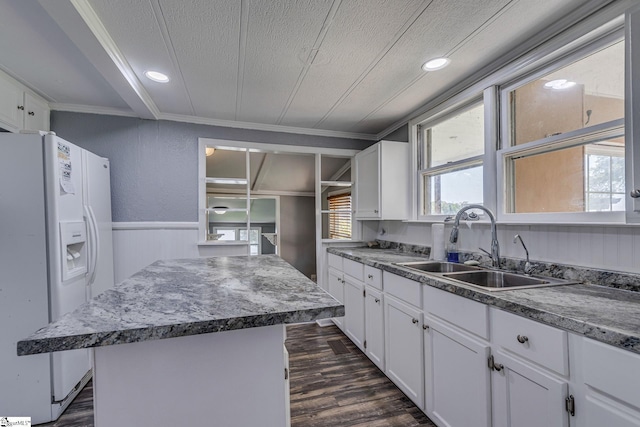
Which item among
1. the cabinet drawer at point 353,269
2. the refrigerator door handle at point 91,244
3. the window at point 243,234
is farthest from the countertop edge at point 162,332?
the window at point 243,234

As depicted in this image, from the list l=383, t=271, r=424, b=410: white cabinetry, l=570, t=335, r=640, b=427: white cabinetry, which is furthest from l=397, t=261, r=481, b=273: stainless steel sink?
l=570, t=335, r=640, b=427: white cabinetry

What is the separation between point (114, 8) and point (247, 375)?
1.80 metres

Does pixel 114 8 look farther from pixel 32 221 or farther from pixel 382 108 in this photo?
pixel 382 108

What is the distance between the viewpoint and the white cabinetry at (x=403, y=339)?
1.74 m

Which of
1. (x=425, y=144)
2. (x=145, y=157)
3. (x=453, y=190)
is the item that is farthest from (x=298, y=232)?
(x=453, y=190)

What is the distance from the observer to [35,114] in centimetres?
234

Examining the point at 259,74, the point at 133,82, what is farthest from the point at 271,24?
the point at 133,82

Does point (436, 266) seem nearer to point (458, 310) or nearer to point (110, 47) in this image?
point (458, 310)

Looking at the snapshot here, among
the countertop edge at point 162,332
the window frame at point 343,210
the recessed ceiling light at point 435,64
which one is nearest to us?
the countertop edge at point 162,332

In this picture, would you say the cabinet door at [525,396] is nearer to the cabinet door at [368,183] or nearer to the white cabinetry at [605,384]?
the white cabinetry at [605,384]

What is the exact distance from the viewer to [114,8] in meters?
1.39

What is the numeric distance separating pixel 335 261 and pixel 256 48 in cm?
213

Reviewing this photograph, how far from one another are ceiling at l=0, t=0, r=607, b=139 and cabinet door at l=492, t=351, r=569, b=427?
66.1 inches

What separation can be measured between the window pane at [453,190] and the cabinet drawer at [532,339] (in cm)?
118
